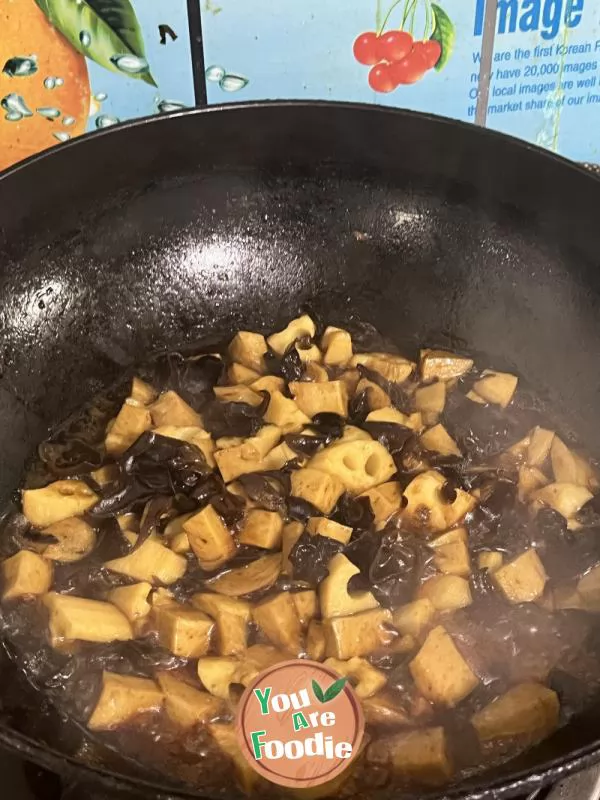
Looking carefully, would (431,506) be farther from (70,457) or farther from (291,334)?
(70,457)

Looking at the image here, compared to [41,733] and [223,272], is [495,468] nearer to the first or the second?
[223,272]

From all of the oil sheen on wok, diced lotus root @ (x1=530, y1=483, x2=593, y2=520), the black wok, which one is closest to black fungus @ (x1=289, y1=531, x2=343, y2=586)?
the oil sheen on wok

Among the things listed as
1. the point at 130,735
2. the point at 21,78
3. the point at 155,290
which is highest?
the point at 21,78

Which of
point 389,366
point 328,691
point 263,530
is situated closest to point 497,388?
point 389,366

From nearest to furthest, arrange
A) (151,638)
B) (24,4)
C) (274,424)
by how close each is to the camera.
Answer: (151,638), (274,424), (24,4)

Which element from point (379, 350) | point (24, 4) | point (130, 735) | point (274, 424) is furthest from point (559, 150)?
point (130, 735)

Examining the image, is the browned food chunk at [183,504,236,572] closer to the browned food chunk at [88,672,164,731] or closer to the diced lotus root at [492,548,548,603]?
the browned food chunk at [88,672,164,731]
